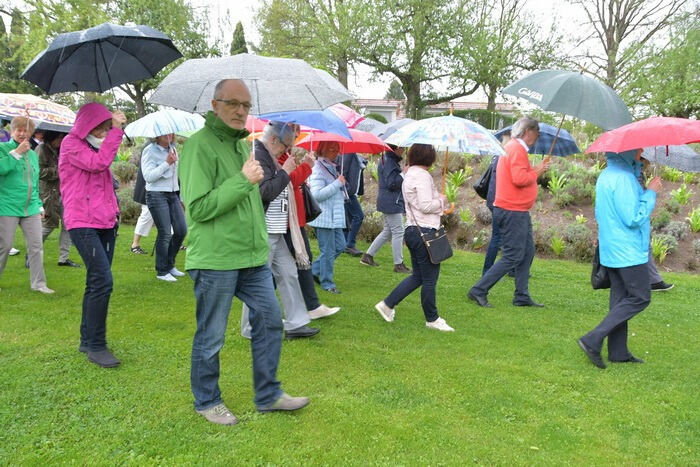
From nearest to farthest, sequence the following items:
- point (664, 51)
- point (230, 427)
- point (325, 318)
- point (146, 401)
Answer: point (230, 427) → point (146, 401) → point (325, 318) → point (664, 51)

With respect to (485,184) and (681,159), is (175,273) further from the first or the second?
(681,159)

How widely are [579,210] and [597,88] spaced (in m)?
6.76

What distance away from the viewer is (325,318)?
523 centimetres

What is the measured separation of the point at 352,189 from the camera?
7.88m

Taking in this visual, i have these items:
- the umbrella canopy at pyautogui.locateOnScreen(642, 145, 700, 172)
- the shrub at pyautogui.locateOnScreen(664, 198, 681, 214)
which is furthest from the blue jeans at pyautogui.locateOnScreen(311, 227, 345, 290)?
the shrub at pyautogui.locateOnScreen(664, 198, 681, 214)

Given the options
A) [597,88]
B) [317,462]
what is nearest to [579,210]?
[597,88]

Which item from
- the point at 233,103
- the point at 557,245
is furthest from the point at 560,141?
the point at 233,103

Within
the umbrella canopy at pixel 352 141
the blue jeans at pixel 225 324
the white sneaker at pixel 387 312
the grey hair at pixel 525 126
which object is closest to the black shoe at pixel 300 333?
the white sneaker at pixel 387 312

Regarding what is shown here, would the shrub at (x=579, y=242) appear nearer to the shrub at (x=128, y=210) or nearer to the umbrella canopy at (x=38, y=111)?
the umbrella canopy at (x=38, y=111)

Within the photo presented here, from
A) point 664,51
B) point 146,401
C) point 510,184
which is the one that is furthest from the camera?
point 664,51

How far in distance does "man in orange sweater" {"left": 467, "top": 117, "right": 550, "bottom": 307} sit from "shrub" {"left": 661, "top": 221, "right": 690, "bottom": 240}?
4.49 meters

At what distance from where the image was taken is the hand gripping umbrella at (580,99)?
409 cm

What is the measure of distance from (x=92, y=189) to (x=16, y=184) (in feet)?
7.27

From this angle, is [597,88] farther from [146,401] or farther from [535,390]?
[146,401]
